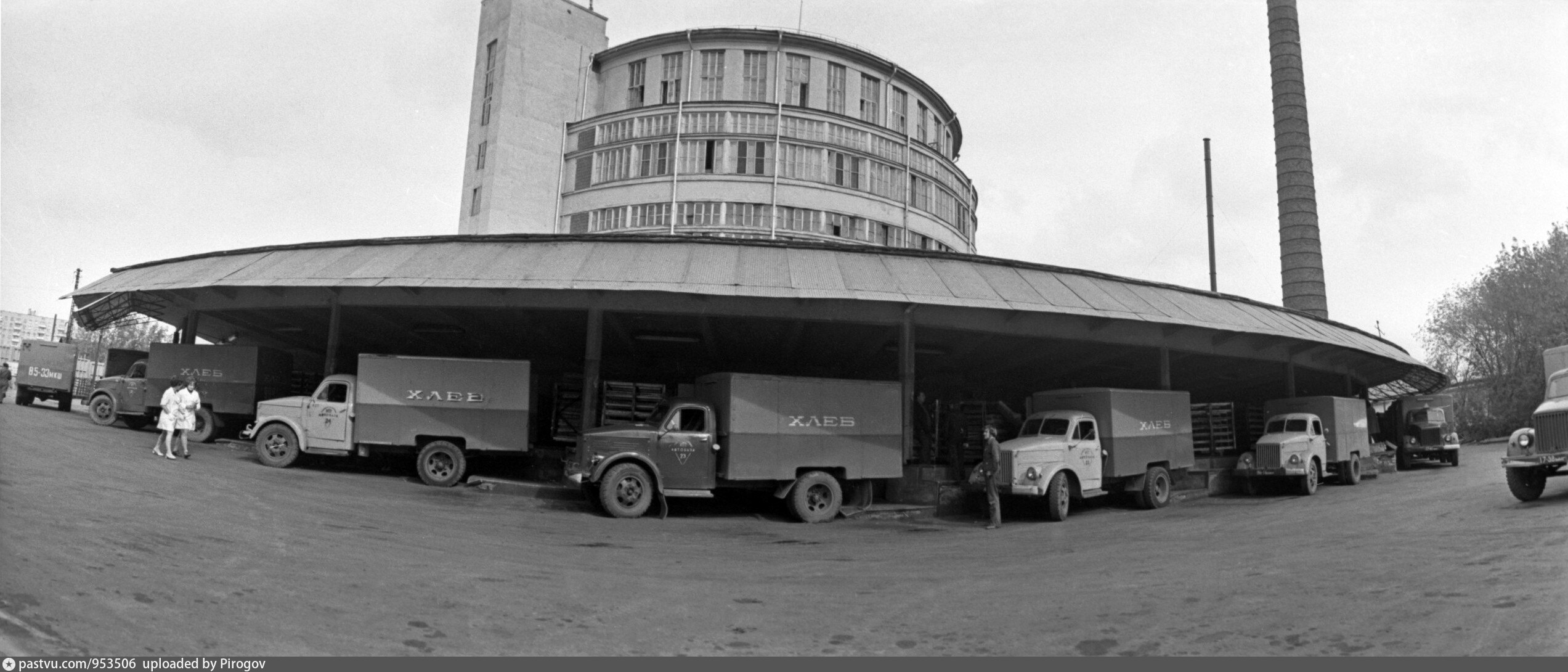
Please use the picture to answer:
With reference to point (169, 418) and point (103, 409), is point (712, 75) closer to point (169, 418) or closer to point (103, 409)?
point (103, 409)

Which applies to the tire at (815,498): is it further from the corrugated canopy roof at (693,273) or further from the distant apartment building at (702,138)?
the distant apartment building at (702,138)

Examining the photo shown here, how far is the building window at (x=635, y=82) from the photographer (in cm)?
5878

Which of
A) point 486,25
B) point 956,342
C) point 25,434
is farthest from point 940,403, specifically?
point 486,25

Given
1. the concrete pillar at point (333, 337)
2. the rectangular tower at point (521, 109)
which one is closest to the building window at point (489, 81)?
the rectangular tower at point (521, 109)

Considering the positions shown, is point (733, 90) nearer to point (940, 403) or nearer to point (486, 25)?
point (486, 25)

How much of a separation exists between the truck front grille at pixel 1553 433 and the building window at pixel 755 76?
Answer: 4709 cm

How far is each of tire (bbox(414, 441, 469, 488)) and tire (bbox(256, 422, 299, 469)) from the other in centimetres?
248

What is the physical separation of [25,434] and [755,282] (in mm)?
14798

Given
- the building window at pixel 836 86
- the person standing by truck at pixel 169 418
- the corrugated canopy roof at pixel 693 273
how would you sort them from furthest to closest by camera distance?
1. the building window at pixel 836 86
2. the corrugated canopy roof at pixel 693 273
3. the person standing by truck at pixel 169 418

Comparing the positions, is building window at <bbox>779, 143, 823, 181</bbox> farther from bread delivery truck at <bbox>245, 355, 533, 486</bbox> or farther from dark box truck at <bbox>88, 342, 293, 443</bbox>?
bread delivery truck at <bbox>245, 355, 533, 486</bbox>

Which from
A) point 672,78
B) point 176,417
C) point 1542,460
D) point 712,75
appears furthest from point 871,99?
point 176,417

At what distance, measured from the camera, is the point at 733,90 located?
183 feet

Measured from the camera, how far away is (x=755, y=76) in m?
55.9

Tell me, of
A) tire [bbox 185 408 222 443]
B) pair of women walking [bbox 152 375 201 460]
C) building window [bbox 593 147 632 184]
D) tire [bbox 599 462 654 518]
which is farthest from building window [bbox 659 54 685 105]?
tire [bbox 599 462 654 518]
